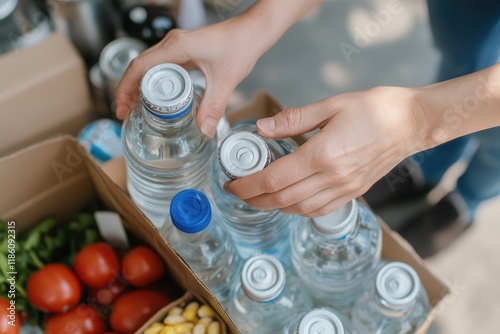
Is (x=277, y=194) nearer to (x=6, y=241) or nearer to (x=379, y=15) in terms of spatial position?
(x=6, y=241)

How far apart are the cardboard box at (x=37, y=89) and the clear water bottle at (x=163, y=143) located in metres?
0.22

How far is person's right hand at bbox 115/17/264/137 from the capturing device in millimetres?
746

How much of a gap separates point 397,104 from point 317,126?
10cm

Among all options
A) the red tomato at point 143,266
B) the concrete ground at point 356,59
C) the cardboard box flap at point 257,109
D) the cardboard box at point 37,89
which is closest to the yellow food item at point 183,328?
the red tomato at point 143,266

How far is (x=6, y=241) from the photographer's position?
85 centimetres

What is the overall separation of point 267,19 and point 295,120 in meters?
0.20

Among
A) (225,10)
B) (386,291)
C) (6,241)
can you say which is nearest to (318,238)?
(386,291)

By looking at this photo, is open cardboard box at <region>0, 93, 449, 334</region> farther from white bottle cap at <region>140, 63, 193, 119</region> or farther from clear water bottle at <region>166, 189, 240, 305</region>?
white bottle cap at <region>140, 63, 193, 119</region>

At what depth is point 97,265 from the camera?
0.84 meters

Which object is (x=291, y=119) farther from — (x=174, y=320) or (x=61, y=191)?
(x=61, y=191)

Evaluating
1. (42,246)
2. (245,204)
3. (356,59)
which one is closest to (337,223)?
(245,204)

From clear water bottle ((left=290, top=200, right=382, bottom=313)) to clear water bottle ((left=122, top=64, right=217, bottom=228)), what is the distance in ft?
0.55

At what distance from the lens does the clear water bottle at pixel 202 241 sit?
67 centimetres

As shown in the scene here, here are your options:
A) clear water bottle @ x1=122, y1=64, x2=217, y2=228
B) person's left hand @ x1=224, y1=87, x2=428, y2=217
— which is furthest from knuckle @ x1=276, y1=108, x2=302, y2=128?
clear water bottle @ x1=122, y1=64, x2=217, y2=228
